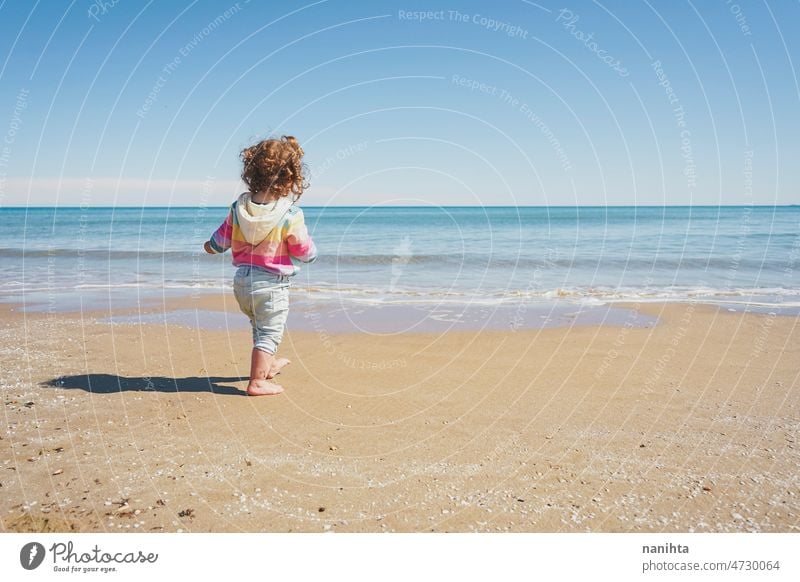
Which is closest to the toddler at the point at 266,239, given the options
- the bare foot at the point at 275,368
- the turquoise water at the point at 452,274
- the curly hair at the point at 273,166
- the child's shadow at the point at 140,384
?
the curly hair at the point at 273,166

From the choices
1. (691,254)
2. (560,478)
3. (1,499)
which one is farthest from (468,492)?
(691,254)

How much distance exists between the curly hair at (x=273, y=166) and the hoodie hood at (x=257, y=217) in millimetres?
170

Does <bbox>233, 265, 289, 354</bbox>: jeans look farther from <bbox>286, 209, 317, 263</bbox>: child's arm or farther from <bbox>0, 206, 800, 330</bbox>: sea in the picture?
<bbox>0, 206, 800, 330</bbox>: sea

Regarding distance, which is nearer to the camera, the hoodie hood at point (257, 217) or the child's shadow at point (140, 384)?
the hoodie hood at point (257, 217)

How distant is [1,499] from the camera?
332cm

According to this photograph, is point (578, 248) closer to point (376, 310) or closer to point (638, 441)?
point (376, 310)

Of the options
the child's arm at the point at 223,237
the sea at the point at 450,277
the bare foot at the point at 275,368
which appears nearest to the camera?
the child's arm at the point at 223,237

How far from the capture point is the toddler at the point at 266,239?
16.9 ft

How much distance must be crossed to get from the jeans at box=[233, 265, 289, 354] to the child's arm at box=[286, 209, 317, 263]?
0.91ft

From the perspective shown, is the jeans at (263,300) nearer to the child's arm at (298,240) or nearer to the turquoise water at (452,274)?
the child's arm at (298,240)

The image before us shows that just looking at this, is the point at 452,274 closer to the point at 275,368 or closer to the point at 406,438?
the point at 275,368

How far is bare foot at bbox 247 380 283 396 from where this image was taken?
5.24m

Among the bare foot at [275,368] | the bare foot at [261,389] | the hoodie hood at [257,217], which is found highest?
the hoodie hood at [257,217]

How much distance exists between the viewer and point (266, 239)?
17.0ft
